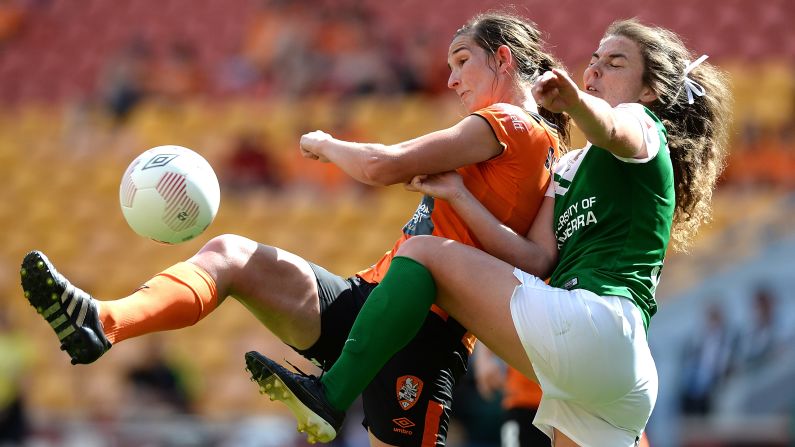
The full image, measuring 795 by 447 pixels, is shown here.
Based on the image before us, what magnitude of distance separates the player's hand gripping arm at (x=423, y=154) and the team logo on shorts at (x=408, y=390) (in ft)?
2.32

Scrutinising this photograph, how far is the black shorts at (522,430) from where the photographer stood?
5285mm

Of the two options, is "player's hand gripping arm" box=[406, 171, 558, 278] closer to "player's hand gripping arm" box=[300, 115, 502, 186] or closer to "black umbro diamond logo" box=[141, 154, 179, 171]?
"player's hand gripping arm" box=[300, 115, 502, 186]

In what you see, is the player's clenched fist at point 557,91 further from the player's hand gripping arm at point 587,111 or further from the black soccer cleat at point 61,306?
the black soccer cleat at point 61,306

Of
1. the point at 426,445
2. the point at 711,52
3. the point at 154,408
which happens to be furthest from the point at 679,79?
the point at 711,52

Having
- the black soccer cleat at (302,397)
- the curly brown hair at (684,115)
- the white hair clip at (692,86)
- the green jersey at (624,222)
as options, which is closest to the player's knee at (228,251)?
the black soccer cleat at (302,397)

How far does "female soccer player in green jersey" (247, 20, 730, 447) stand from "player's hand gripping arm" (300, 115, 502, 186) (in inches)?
2.8

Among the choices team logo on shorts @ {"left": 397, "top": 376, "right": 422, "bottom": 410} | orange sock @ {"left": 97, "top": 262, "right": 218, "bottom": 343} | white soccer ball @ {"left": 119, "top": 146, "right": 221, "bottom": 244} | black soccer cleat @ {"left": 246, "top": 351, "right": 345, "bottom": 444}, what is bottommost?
black soccer cleat @ {"left": 246, "top": 351, "right": 345, "bottom": 444}

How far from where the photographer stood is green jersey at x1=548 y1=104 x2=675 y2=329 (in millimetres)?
3674

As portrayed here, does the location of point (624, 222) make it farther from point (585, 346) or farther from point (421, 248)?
point (421, 248)

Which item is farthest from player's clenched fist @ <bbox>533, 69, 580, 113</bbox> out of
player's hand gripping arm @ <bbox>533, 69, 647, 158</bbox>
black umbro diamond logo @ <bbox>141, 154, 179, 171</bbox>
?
black umbro diamond logo @ <bbox>141, 154, 179, 171</bbox>

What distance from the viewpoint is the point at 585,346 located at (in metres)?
3.56

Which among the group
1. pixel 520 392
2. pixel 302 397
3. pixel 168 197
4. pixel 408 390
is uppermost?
pixel 168 197

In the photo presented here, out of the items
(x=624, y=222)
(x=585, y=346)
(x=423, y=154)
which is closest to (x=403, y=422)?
(x=585, y=346)

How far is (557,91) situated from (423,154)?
2.02 feet
